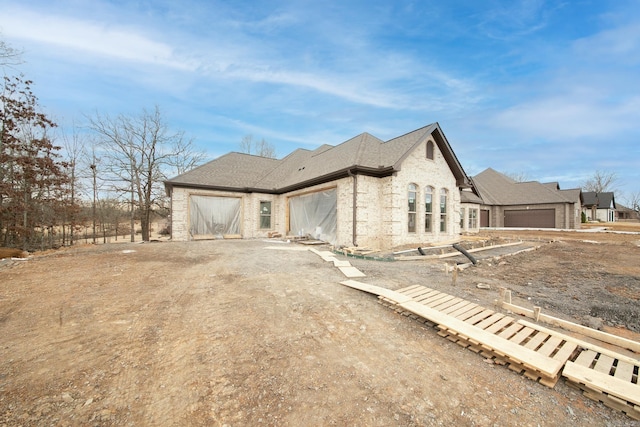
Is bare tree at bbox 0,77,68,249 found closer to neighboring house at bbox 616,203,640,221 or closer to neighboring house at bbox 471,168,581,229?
neighboring house at bbox 471,168,581,229

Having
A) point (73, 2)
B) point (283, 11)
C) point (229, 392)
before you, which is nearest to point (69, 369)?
point (229, 392)

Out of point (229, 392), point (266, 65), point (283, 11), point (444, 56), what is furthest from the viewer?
point (444, 56)

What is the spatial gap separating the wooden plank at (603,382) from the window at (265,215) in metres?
16.3

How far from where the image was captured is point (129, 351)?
3.16m

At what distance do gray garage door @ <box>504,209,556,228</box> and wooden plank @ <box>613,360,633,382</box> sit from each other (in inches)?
1283

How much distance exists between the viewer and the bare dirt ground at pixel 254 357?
2.30m

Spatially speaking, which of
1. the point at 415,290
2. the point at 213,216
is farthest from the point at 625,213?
the point at 213,216

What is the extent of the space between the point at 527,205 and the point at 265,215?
97.8ft

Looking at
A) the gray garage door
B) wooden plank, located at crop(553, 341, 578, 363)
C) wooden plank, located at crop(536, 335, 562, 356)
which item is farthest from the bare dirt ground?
the gray garage door

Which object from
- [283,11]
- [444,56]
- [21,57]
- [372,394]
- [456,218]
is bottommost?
[372,394]

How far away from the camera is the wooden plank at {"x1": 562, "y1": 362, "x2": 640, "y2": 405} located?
96.6 inches

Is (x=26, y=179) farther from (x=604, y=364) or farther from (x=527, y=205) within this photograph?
(x=527, y=205)

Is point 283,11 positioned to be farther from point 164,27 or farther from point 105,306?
point 105,306

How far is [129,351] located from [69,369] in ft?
1.76
